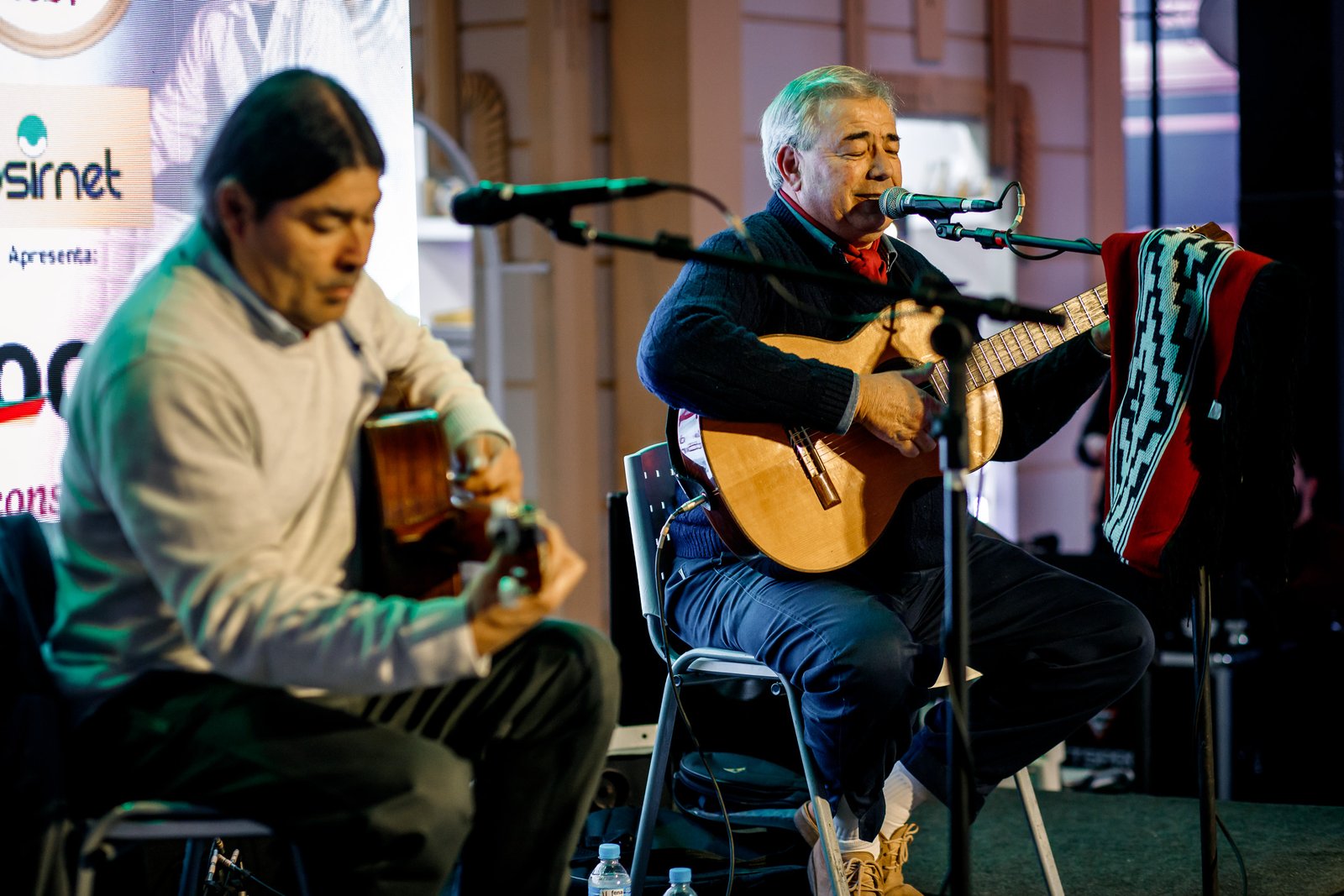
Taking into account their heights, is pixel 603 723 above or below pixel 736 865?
above

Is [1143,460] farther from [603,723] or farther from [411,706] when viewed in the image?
[411,706]

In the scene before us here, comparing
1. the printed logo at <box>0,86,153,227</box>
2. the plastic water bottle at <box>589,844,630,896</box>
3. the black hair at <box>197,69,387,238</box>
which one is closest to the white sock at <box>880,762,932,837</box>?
the plastic water bottle at <box>589,844,630,896</box>

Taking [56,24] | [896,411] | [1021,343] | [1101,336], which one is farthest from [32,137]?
[1101,336]

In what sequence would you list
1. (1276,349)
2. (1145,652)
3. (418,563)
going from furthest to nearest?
(1145,652), (1276,349), (418,563)

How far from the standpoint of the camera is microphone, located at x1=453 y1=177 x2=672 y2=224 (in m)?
1.67

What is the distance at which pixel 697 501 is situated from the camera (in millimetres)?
2428

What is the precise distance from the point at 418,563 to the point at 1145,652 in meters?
1.42

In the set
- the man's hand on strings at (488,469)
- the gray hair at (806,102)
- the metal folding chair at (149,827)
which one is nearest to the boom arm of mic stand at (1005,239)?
the gray hair at (806,102)

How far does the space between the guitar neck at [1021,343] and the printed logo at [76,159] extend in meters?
1.51

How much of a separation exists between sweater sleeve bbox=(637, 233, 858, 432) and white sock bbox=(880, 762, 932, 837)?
2.06ft

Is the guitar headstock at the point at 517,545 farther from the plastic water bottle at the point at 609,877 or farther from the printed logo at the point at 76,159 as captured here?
the printed logo at the point at 76,159

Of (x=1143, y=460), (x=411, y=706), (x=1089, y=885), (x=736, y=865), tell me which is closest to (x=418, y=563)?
(x=411, y=706)

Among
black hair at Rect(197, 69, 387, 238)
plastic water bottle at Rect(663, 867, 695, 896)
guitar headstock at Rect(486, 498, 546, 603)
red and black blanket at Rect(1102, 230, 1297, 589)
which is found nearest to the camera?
guitar headstock at Rect(486, 498, 546, 603)

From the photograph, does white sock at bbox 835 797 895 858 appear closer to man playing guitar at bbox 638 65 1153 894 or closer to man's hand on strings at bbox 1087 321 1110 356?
man playing guitar at bbox 638 65 1153 894
